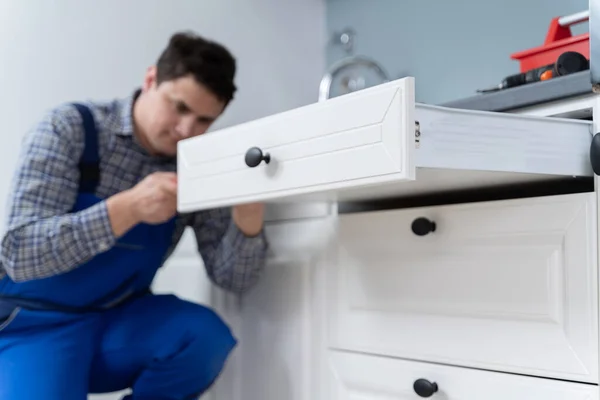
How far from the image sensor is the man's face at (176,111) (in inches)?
57.4

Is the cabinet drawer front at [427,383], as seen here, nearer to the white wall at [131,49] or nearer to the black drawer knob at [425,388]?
the black drawer knob at [425,388]

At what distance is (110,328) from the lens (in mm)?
1466

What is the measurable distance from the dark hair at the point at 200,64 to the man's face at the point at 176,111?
14 millimetres

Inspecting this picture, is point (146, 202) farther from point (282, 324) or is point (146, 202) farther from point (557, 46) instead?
point (557, 46)

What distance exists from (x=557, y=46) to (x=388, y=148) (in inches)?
20.5

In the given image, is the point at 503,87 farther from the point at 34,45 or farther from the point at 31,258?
the point at 34,45

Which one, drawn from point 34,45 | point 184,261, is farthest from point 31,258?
point 34,45

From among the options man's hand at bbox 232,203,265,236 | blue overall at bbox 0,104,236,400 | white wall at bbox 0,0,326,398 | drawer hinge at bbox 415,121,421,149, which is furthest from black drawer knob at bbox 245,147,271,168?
white wall at bbox 0,0,326,398

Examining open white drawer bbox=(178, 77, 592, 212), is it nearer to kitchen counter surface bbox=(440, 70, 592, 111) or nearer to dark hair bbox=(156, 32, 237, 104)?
kitchen counter surface bbox=(440, 70, 592, 111)

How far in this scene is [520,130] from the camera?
35.8 inches

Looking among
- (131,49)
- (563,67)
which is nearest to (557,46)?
(563,67)

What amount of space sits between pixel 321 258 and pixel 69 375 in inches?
19.5

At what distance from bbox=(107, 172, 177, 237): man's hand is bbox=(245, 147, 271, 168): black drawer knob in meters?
0.31

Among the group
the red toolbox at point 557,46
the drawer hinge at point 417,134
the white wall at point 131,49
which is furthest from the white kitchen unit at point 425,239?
the white wall at point 131,49
